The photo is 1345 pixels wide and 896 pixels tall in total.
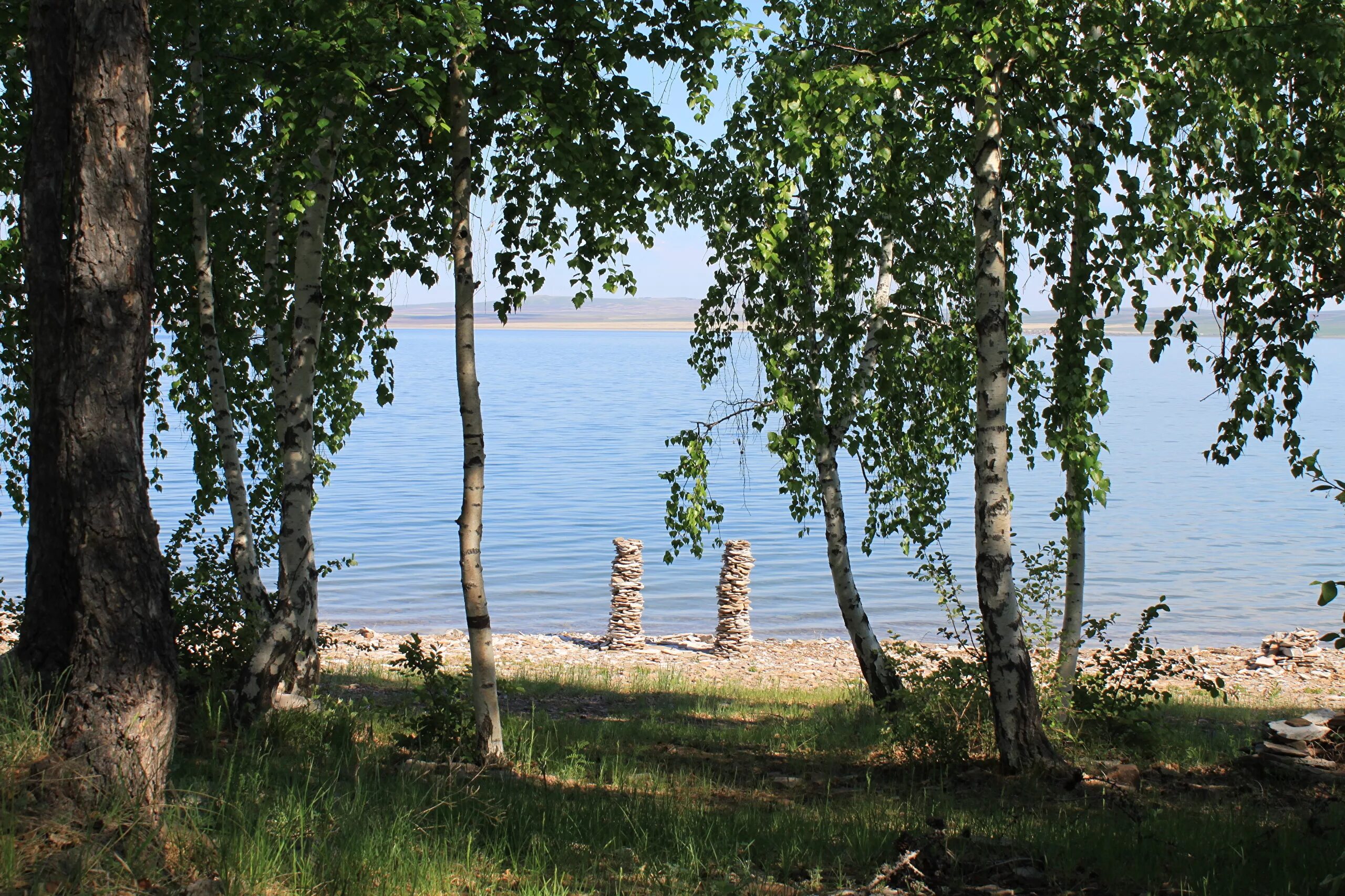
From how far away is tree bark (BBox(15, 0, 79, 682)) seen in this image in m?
5.17

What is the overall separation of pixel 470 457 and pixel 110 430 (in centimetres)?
286

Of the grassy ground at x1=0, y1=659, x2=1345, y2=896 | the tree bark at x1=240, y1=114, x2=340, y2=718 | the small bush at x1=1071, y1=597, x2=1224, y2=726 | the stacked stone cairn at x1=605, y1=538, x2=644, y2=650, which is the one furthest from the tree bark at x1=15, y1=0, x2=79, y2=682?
the stacked stone cairn at x1=605, y1=538, x2=644, y2=650

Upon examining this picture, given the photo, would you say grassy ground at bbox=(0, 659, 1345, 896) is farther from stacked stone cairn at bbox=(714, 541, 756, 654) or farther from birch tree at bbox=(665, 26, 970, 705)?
stacked stone cairn at bbox=(714, 541, 756, 654)

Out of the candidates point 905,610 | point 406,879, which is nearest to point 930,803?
point 406,879

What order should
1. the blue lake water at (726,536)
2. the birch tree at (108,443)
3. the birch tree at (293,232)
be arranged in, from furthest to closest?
the blue lake water at (726,536) → the birch tree at (293,232) → the birch tree at (108,443)

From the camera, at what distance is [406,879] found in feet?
15.2

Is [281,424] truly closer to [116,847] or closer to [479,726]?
[479,726]

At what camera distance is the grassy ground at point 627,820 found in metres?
4.50

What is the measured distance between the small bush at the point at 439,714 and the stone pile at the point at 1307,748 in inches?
240

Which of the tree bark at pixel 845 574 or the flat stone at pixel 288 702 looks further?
the tree bark at pixel 845 574

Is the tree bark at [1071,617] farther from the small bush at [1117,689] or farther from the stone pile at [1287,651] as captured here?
the stone pile at [1287,651]

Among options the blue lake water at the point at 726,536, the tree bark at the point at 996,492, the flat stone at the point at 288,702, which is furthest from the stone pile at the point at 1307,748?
the flat stone at the point at 288,702

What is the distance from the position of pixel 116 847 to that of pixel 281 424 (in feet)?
15.6

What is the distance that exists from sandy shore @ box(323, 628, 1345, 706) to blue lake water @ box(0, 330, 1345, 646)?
7.64ft
